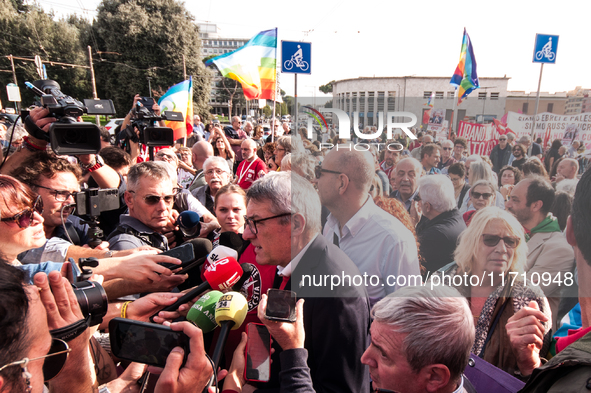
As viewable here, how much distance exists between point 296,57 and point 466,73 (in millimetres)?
907

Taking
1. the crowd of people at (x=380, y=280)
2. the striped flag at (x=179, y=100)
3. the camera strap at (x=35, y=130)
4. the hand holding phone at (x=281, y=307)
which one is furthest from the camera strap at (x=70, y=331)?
the striped flag at (x=179, y=100)

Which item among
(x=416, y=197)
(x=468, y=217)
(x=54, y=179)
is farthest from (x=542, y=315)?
(x=54, y=179)

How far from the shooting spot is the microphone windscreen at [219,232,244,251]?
101 inches

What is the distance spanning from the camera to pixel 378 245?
162 cm

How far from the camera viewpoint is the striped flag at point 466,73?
1.41 metres

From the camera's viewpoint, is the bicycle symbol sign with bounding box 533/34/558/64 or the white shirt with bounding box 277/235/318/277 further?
the white shirt with bounding box 277/235/318/277

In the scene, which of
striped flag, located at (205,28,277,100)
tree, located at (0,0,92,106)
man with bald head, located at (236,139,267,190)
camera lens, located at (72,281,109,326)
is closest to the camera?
camera lens, located at (72,281,109,326)

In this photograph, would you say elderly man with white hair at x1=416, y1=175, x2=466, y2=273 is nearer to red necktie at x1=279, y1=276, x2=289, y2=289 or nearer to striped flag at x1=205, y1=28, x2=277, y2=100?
red necktie at x1=279, y1=276, x2=289, y2=289

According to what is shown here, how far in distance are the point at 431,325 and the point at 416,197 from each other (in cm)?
51

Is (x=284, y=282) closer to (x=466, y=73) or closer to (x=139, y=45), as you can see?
(x=466, y=73)

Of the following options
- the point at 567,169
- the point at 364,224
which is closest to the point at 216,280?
the point at 364,224

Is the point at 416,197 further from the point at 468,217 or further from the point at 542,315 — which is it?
the point at 542,315

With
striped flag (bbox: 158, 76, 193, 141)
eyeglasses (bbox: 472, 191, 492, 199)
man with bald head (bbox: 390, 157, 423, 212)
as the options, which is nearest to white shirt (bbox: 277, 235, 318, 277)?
man with bald head (bbox: 390, 157, 423, 212)

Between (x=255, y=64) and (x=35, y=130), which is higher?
(x=255, y=64)
